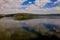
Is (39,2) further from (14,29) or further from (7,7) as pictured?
(14,29)

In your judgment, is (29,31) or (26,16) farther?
(26,16)

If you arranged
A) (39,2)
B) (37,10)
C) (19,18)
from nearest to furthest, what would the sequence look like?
(19,18) < (37,10) < (39,2)

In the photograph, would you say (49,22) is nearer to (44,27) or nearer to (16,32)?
(44,27)

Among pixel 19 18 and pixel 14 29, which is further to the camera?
pixel 19 18

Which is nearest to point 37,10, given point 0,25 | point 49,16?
point 49,16

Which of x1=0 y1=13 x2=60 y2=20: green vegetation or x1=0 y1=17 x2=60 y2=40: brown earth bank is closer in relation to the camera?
x1=0 y1=17 x2=60 y2=40: brown earth bank

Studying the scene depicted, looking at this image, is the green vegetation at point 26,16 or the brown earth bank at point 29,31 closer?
the brown earth bank at point 29,31

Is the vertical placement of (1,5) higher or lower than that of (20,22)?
higher

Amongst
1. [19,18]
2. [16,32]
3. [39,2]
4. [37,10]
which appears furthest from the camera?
[39,2]

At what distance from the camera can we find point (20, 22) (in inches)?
34.7

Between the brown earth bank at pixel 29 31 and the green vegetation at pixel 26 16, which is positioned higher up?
the green vegetation at pixel 26 16

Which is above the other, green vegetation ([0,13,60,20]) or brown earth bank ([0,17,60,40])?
green vegetation ([0,13,60,20])

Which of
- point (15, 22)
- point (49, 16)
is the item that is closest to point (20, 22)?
point (15, 22)

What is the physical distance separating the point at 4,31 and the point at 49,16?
1.22 ft
